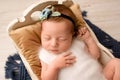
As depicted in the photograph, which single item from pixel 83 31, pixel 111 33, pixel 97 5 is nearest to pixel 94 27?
pixel 111 33

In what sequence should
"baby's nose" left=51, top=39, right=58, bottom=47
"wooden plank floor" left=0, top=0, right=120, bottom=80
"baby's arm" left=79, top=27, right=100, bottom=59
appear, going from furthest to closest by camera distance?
"wooden plank floor" left=0, top=0, right=120, bottom=80
"baby's arm" left=79, top=27, right=100, bottom=59
"baby's nose" left=51, top=39, right=58, bottom=47

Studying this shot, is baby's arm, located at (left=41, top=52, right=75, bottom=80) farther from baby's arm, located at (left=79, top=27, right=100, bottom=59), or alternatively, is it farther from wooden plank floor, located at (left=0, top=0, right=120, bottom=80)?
wooden plank floor, located at (left=0, top=0, right=120, bottom=80)

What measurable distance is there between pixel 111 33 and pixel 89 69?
424mm

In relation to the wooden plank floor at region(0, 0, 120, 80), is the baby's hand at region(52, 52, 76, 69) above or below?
below

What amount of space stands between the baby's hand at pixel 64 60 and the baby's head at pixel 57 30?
0.07ft

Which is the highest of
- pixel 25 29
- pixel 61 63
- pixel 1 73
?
pixel 25 29

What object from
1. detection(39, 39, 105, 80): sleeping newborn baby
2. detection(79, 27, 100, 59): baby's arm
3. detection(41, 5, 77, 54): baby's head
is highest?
detection(41, 5, 77, 54): baby's head

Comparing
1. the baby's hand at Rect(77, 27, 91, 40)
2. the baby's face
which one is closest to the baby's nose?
the baby's face

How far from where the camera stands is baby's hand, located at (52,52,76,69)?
1001mm

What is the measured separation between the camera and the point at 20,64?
49.7 inches

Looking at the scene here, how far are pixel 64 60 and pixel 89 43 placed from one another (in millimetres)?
147

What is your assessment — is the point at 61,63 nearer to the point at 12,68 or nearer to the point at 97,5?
the point at 12,68

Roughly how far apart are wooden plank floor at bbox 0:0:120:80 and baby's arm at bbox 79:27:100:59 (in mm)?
306

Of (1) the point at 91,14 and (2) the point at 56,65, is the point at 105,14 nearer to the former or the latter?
(1) the point at 91,14
